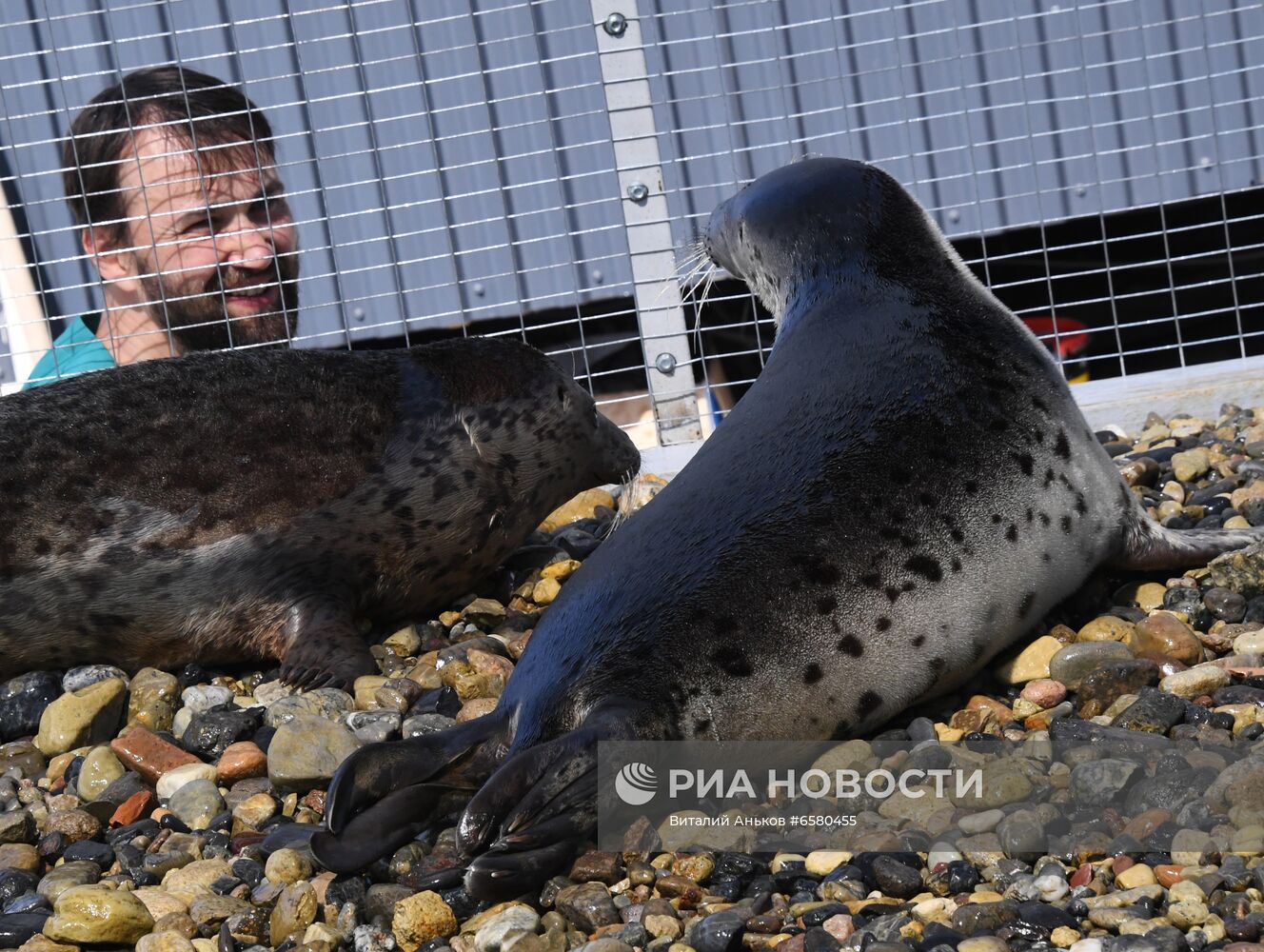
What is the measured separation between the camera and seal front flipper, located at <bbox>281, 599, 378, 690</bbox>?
343 cm

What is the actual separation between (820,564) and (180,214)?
3827 mm

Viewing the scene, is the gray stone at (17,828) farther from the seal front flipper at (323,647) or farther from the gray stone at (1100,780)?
the gray stone at (1100,780)

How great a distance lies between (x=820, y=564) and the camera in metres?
2.53

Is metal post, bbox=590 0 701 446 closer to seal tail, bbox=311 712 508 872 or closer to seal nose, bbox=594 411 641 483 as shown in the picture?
seal nose, bbox=594 411 641 483

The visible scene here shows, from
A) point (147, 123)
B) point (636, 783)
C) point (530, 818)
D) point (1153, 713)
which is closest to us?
point (530, 818)

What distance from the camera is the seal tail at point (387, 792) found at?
2.26m

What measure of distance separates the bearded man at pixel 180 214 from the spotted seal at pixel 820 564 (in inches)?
123

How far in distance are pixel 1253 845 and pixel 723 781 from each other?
0.83m

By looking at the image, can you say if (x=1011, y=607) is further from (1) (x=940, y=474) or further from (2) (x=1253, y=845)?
(2) (x=1253, y=845)

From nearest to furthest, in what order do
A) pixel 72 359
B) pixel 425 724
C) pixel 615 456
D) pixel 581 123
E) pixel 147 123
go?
pixel 425 724 → pixel 615 456 → pixel 147 123 → pixel 72 359 → pixel 581 123

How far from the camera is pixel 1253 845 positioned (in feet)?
6.63

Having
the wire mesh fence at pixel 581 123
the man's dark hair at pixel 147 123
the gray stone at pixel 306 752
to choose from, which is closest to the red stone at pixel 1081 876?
the gray stone at pixel 306 752

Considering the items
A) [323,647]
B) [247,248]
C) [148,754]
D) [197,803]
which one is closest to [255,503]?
[323,647]

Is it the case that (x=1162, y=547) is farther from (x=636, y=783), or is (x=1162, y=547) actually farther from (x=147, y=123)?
(x=147, y=123)
